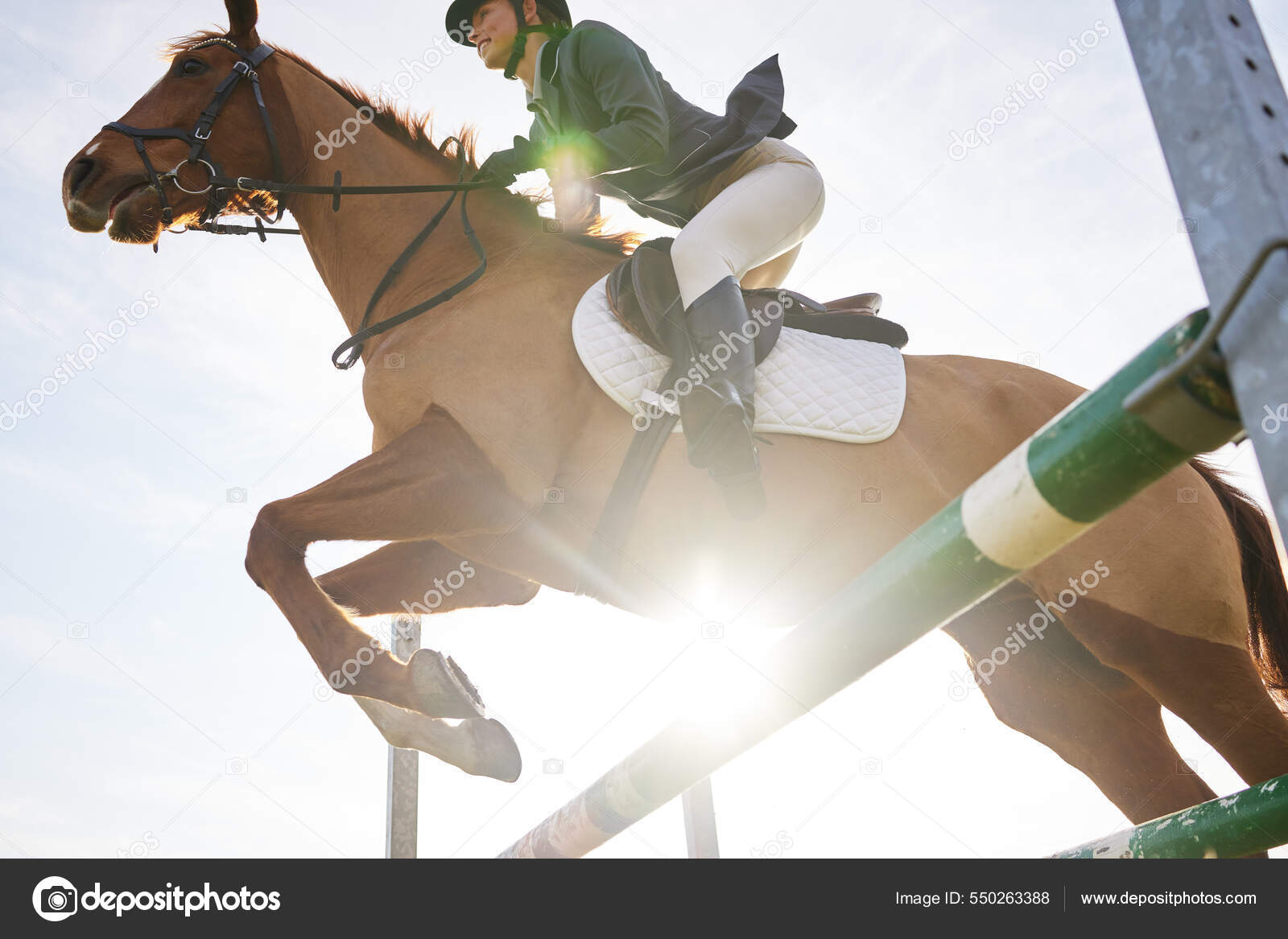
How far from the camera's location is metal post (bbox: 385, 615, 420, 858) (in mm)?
4234

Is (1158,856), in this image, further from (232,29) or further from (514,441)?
(232,29)

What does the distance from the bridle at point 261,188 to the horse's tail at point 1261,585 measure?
8.04 ft

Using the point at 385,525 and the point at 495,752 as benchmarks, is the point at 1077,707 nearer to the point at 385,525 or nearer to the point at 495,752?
the point at 495,752

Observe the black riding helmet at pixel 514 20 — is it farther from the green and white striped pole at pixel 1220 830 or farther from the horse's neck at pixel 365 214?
the green and white striped pole at pixel 1220 830

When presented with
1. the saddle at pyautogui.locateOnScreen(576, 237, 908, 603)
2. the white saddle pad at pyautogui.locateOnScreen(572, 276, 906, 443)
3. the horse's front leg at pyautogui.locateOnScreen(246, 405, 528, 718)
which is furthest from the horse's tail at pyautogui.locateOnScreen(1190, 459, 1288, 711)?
the horse's front leg at pyautogui.locateOnScreen(246, 405, 528, 718)

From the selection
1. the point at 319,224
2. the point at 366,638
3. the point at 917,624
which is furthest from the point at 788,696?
the point at 319,224

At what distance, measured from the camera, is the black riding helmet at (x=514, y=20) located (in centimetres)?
309

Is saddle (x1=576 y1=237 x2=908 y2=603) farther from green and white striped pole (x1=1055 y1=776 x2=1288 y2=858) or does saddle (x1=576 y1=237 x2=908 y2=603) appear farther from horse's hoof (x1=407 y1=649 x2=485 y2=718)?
green and white striped pole (x1=1055 y1=776 x2=1288 y2=858)

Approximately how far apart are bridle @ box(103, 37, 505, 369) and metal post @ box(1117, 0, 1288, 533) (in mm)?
2271

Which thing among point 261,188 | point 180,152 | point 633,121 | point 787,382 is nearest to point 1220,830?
point 787,382

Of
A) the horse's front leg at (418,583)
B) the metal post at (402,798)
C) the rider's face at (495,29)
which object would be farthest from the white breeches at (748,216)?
the metal post at (402,798)

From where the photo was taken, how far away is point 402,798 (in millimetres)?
4281

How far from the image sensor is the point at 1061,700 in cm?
313

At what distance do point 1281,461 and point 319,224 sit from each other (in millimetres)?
2993
